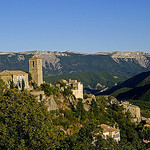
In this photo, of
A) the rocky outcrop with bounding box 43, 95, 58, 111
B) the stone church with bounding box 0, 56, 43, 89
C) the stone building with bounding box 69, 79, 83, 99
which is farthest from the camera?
the stone building with bounding box 69, 79, 83, 99

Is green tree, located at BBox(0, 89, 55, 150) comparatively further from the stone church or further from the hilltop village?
the stone church

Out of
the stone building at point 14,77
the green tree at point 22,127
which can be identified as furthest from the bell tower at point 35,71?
the green tree at point 22,127

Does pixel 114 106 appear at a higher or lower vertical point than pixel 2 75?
lower

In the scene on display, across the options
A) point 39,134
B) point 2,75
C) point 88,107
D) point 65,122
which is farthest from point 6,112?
point 88,107

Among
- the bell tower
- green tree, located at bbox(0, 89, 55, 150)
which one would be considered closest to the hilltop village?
the bell tower

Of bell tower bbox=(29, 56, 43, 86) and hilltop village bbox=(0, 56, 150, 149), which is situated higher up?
bell tower bbox=(29, 56, 43, 86)

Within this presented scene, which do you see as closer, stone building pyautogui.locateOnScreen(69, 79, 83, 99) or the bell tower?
the bell tower

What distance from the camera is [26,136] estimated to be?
38.4m

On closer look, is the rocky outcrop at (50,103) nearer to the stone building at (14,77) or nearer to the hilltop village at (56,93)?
the hilltop village at (56,93)

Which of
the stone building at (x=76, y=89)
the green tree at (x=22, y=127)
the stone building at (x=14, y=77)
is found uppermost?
the stone building at (x=14, y=77)

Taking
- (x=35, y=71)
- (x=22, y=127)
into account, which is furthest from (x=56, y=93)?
(x=22, y=127)

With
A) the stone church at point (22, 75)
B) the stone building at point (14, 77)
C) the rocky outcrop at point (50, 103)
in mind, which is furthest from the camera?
the stone church at point (22, 75)

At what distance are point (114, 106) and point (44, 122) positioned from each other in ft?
176

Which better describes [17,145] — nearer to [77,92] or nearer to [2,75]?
[2,75]
